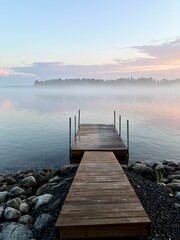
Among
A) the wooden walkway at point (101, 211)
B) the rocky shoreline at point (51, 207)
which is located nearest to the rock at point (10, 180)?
the rocky shoreline at point (51, 207)

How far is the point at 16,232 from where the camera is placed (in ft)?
28.2

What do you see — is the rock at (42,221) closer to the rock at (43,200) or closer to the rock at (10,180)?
the rock at (43,200)

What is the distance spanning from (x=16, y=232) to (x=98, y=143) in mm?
9953

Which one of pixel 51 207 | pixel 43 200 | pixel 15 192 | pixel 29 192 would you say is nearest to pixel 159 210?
pixel 51 207

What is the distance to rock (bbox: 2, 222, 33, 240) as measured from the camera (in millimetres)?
8336

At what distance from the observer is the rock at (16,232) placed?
834cm

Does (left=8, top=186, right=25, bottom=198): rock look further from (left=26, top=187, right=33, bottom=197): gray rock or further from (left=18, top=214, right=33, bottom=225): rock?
(left=18, top=214, right=33, bottom=225): rock

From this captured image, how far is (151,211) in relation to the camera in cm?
858

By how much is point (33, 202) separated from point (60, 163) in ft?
33.9

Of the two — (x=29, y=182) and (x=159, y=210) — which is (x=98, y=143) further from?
(x=159, y=210)

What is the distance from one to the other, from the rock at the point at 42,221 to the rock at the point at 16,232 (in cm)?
30

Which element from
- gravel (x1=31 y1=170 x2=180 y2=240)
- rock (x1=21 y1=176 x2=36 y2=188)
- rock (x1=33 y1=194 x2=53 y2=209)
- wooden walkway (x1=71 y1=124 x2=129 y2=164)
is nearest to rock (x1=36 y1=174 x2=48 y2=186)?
rock (x1=21 y1=176 x2=36 y2=188)

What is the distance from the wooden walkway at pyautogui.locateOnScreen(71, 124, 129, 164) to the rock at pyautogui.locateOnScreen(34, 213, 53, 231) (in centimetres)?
732

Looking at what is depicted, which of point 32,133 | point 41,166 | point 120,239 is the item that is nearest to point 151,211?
point 120,239
